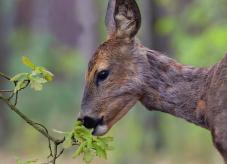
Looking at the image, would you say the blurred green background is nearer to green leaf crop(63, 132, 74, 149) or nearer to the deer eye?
the deer eye

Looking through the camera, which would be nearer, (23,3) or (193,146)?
(193,146)

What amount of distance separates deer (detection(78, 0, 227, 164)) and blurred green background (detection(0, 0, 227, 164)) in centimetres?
669

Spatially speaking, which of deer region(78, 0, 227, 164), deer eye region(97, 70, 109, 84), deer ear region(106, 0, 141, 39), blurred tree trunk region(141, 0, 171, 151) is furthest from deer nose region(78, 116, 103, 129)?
blurred tree trunk region(141, 0, 171, 151)

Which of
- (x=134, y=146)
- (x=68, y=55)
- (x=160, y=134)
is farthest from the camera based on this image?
(x=68, y=55)

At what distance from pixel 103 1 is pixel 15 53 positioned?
11.3 ft

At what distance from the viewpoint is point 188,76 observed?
8.69 meters

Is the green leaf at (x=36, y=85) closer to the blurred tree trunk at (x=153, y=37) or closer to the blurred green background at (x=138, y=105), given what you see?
the blurred green background at (x=138, y=105)

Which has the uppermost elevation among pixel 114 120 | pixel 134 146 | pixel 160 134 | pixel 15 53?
pixel 114 120

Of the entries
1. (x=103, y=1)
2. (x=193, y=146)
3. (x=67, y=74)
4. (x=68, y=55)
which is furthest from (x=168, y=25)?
(x=68, y=55)

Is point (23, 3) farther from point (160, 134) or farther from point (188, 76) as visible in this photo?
point (188, 76)

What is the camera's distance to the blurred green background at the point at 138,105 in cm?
1645

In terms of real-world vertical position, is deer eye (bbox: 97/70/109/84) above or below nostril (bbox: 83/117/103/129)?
above

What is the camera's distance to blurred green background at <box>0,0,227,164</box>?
16453 mm

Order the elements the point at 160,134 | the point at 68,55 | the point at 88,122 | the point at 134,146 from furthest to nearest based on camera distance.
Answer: the point at 68,55
the point at 160,134
the point at 134,146
the point at 88,122
